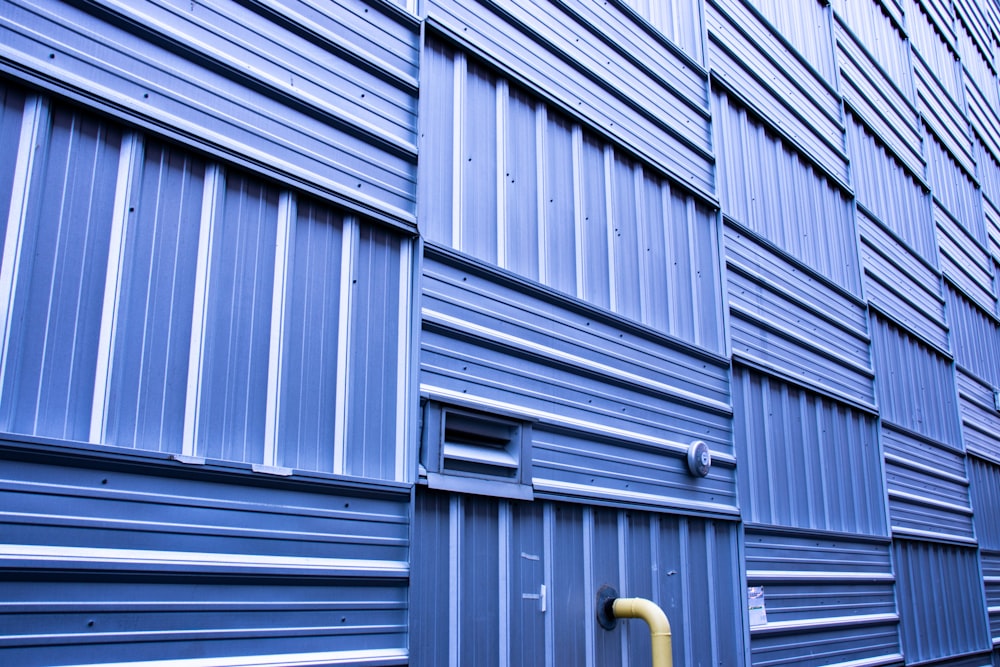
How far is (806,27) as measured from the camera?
9.68 m

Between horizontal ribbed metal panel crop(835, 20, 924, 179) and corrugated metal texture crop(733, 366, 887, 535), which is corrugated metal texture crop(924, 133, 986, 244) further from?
corrugated metal texture crop(733, 366, 887, 535)

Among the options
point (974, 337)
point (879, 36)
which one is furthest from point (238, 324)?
point (974, 337)

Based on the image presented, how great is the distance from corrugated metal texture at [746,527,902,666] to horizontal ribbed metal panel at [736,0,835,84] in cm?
481

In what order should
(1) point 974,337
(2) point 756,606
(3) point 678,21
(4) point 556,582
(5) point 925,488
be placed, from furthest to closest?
(1) point 974,337 < (5) point 925,488 < (3) point 678,21 < (2) point 756,606 < (4) point 556,582

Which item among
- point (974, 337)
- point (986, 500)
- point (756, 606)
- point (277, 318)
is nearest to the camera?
point (277, 318)

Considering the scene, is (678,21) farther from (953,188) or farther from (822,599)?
(953,188)

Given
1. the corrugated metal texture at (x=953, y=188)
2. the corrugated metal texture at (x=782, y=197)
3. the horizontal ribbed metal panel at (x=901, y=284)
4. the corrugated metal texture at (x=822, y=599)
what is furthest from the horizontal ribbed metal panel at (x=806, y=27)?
the corrugated metal texture at (x=822, y=599)

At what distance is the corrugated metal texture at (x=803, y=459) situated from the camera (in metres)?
6.97

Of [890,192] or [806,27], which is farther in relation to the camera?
[890,192]

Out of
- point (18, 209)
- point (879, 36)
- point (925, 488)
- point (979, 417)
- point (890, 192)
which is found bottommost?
point (925, 488)

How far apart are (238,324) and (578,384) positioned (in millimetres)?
2242

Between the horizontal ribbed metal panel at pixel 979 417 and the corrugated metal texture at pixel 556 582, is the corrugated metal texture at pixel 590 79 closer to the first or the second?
the corrugated metal texture at pixel 556 582

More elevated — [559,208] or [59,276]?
[559,208]

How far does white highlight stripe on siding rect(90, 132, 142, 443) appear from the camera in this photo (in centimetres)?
336
